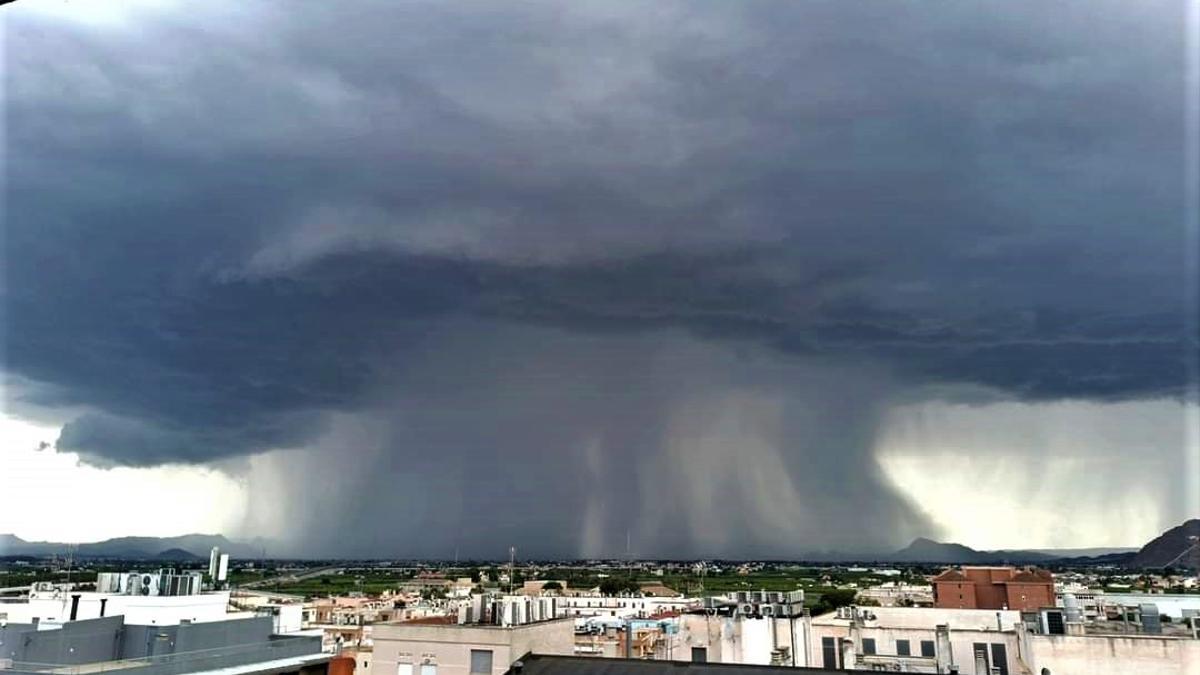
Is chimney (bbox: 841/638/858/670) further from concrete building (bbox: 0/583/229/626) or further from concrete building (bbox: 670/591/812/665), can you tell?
concrete building (bbox: 0/583/229/626)

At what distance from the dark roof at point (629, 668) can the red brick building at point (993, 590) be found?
79.7 ft

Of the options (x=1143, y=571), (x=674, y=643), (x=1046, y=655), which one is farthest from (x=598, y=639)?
(x=1143, y=571)

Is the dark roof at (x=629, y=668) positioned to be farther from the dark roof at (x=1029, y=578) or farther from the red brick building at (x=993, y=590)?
the dark roof at (x=1029, y=578)

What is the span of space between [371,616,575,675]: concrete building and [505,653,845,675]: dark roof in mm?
1039

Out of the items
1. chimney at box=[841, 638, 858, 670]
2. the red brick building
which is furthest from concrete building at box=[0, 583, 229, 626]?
the red brick building

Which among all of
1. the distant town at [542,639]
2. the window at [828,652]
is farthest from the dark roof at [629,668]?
the window at [828,652]

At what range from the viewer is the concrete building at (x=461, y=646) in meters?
15.4

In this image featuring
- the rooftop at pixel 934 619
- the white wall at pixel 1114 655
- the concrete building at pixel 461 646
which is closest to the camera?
the white wall at pixel 1114 655

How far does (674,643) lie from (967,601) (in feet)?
60.2

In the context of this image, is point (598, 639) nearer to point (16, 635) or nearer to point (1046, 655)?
point (1046, 655)

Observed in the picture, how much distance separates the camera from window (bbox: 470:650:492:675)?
51.0ft

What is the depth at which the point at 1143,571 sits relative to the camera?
6178 cm

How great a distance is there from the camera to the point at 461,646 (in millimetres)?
15930

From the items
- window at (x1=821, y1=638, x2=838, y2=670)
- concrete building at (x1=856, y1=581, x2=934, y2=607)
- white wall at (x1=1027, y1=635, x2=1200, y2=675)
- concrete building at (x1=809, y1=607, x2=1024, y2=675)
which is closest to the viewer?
white wall at (x1=1027, y1=635, x2=1200, y2=675)
